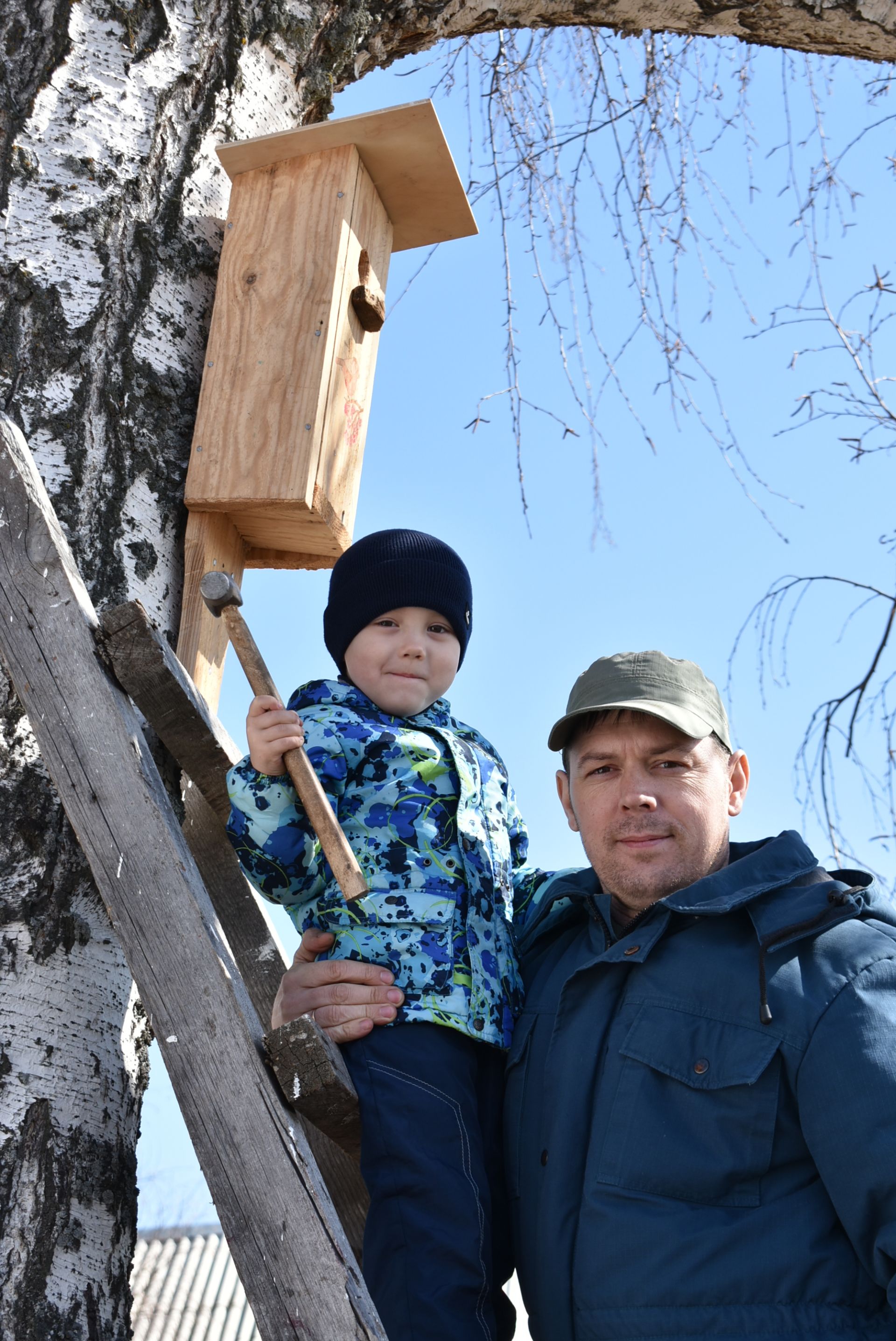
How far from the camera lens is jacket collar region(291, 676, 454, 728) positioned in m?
2.12

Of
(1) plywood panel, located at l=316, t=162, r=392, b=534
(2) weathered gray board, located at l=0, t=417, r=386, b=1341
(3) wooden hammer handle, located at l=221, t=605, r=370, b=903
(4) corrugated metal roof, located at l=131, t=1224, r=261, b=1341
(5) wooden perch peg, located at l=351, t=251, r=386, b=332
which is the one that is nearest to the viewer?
(2) weathered gray board, located at l=0, t=417, r=386, b=1341

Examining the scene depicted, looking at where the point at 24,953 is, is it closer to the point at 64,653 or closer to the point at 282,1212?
the point at 64,653

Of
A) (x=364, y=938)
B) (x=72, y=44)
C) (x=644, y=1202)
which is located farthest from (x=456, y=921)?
(x=72, y=44)

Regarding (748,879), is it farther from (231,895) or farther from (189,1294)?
(189,1294)

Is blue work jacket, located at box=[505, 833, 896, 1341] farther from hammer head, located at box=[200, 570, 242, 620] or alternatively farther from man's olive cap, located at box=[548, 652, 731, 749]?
hammer head, located at box=[200, 570, 242, 620]

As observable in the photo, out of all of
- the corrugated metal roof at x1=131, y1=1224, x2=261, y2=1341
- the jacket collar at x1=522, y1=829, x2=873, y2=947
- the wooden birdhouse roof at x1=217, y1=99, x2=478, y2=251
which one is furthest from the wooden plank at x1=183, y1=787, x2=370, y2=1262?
the corrugated metal roof at x1=131, y1=1224, x2=261, y2=1341

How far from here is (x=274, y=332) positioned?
229cm

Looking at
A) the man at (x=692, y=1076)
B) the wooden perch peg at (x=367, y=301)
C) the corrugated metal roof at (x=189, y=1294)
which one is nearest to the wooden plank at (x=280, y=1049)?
the man at (x=692, y=1076)

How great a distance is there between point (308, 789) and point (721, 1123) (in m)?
0.74

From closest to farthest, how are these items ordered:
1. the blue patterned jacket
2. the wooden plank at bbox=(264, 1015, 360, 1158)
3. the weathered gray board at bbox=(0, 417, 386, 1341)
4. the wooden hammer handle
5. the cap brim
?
the weathered gray board at bbox=(0, 417, 386, 1341) → the wooden plank at bbox=(264, 1015, 360, 1158) → the wooden hammer handle → the blue patterned jacket → the cap brim

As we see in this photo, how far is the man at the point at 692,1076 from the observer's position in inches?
62.1

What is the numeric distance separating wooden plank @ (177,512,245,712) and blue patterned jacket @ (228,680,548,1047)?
0.18m

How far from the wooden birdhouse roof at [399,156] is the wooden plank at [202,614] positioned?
729mm

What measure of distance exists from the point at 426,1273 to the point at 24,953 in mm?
730
